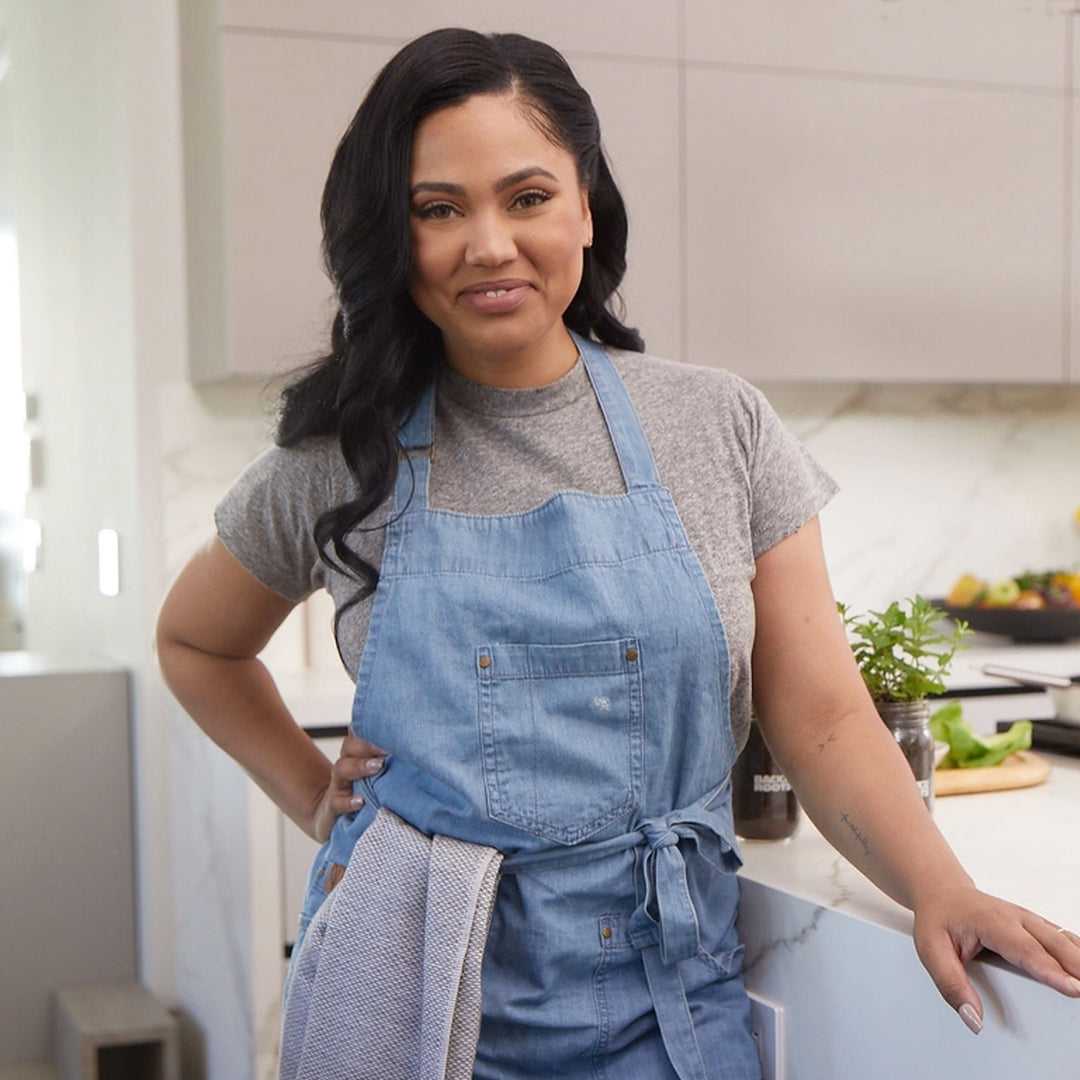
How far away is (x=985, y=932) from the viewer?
1.04 m

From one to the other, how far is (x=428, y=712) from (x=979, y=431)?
107 inches

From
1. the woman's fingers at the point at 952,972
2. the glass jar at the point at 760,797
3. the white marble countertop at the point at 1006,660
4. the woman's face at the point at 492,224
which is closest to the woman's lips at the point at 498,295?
the woman's face at the point at 492,224

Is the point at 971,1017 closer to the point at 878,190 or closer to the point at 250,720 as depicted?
the point at 250,720

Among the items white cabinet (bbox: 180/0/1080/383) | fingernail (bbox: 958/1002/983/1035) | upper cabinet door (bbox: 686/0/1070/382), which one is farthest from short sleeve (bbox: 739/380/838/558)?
upper cabinet door (bbox: 686/0/1070/382)

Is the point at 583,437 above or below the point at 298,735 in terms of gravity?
above

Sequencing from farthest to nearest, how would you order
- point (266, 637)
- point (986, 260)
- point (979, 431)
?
point (979, 431), point (986, 260), point (266, 637)

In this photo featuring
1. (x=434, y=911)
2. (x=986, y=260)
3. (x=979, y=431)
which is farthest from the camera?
(x=979, y=431)

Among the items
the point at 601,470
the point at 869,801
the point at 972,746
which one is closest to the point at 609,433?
the point at 601,470

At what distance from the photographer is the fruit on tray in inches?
131

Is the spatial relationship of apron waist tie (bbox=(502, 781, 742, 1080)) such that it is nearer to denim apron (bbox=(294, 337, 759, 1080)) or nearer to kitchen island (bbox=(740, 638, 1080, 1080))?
denim apron (bbox=(294, 337, 759, 1080))

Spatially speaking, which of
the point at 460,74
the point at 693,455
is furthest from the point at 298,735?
the point at 460,74

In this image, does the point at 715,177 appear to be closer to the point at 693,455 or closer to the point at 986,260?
the point at 986,260

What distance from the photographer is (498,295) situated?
126cm

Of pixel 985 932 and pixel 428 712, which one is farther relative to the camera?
pixel 428 712
